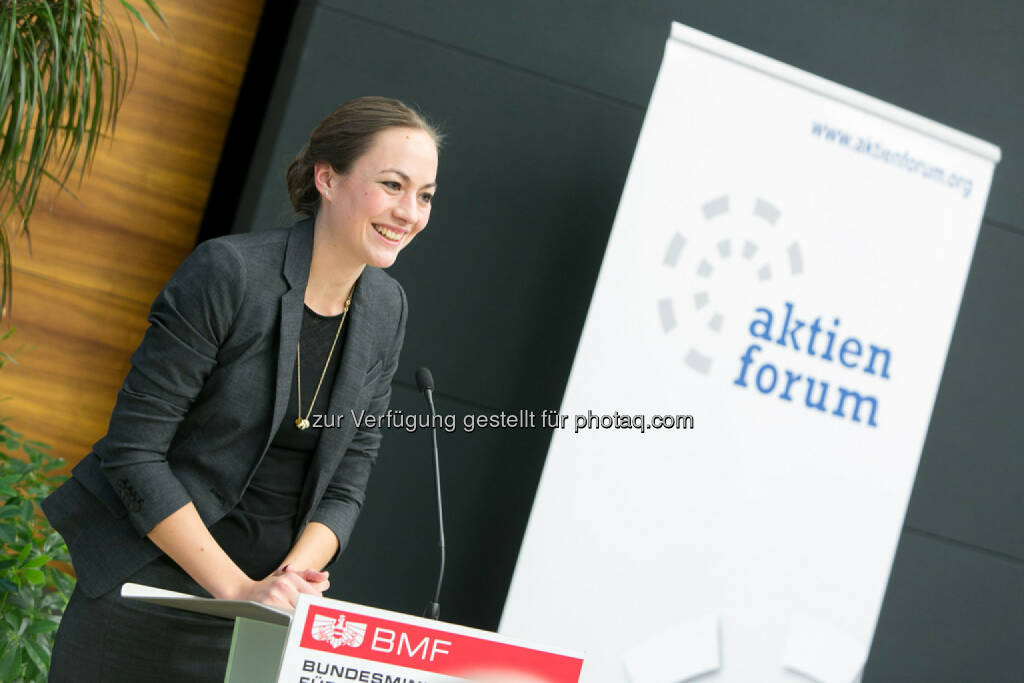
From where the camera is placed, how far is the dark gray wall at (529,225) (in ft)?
10.5

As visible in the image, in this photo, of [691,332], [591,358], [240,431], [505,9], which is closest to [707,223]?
[691,332]

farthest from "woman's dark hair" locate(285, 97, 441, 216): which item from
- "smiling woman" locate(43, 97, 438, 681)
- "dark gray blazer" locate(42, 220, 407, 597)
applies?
"dark gray blazer" locate(42, 220, 407, 597)

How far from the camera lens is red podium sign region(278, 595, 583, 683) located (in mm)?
1150

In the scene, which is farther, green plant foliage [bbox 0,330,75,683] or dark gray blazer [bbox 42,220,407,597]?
green plant foliage [bbox 0,330,75,683]

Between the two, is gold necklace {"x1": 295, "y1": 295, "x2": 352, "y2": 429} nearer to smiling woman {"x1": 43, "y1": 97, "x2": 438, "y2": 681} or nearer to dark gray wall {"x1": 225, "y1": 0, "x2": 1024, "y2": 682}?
smiling woman {"x1": 43, "y1": 97, "x2": 438, "y2": 681}

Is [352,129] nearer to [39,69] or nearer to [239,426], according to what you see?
[239,426]

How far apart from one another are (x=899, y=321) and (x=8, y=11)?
8.62ft

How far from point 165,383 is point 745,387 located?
1907 mm

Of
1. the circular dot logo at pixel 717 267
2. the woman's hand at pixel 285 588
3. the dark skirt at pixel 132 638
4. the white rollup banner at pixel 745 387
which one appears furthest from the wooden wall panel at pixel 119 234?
the woman's hand at pixel 285 588

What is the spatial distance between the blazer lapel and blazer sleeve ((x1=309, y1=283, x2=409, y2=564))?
0.71 feet

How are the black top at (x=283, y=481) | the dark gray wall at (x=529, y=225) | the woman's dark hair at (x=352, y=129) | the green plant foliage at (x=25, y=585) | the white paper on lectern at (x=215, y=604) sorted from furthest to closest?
1. the dark gray wall at (x=529, y=225)
2. the green plant foliage at (x=25, y=585)
3. the woman's dark hair at (x=352, y=129)
4. the black top at (x=283, y=481)
5. the white paper on lectern at (x=215, y=604)

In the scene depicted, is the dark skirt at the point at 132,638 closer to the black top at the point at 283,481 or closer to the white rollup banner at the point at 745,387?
the black top at the point at 283,481

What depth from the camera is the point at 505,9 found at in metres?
3.28

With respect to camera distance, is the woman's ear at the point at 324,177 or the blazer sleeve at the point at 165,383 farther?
the woman's ear at the point at 324,177
